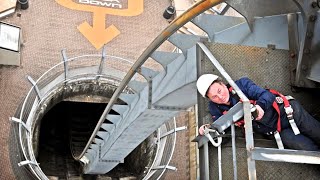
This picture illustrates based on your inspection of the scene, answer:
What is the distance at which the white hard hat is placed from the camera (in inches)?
157

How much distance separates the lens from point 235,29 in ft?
15.1

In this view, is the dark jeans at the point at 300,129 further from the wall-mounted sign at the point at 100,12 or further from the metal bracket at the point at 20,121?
the wall-mounted sign at the point at 100,12

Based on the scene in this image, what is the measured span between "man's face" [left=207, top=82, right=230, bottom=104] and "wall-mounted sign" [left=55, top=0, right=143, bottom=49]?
554 cm

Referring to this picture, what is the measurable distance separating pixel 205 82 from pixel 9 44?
5.40m

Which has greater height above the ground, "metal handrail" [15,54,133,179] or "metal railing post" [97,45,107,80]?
"metal railing post" [97,45,107,80]

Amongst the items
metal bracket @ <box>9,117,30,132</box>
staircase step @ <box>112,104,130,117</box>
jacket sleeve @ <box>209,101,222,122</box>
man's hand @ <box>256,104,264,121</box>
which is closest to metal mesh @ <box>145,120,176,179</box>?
metal bracket @ <box>9,117,30,132</box>

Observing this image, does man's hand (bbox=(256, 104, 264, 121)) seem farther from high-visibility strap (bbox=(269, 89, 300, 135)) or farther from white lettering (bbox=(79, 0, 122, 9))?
white lettering (bbox=(79, 0, 122, 9))

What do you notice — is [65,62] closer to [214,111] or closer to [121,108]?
[121,108]

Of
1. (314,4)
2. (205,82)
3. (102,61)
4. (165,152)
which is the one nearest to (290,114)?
(205,82)

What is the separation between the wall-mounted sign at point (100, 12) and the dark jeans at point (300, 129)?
5.57 metres

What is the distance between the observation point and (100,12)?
31.3 feet

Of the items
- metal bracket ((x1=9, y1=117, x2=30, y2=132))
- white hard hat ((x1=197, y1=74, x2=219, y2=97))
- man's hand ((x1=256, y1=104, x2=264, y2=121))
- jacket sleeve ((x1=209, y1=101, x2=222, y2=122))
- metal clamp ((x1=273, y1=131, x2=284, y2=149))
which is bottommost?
metal clamp ((x1=273, y1=131, x2=284, y2=149))

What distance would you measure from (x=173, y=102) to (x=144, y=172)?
401 cm

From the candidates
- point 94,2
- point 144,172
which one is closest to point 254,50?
point 144,172
